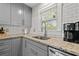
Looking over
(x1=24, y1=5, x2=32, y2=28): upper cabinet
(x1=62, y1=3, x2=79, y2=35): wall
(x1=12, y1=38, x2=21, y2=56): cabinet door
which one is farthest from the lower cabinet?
(x1=62, y1=3, x2=79, y2=35): wall

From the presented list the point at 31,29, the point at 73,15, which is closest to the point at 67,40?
the point at 73,15

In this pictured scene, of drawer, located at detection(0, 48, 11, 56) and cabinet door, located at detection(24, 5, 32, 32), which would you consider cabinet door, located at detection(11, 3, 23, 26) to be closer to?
cabinet door, located at detection(24, 5, 32, 32)

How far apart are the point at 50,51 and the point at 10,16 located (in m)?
1.97

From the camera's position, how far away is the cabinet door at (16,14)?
274 cm

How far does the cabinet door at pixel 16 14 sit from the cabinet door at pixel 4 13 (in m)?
0.15

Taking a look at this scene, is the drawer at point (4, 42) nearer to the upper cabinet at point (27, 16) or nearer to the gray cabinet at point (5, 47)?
the gray cabinet at point (5, 47)

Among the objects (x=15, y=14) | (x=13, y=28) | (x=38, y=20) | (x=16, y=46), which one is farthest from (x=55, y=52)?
(x=13, y=28)

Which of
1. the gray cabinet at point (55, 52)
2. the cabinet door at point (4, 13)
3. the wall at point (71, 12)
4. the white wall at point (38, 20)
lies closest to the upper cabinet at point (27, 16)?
the white wall at point (38, 20)

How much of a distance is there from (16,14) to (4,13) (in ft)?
1.44

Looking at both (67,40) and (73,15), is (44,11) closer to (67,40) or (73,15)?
(73,15)

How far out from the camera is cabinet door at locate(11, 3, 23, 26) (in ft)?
8.98

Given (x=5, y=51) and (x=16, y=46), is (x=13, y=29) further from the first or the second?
(x=5, y=51)

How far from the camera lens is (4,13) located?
2484mm

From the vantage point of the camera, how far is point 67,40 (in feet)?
4.41
